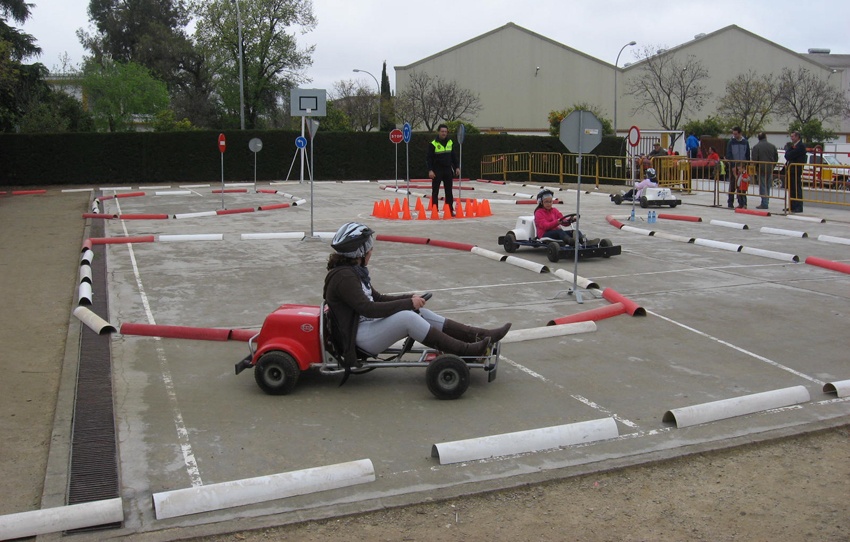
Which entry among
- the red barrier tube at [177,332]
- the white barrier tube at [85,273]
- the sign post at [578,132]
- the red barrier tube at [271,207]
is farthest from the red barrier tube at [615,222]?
the red barrier tube at [177,332]

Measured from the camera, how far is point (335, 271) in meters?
6.73

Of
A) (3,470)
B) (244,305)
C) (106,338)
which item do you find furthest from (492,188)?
(3,470)

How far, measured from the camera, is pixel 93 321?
29.8 feet

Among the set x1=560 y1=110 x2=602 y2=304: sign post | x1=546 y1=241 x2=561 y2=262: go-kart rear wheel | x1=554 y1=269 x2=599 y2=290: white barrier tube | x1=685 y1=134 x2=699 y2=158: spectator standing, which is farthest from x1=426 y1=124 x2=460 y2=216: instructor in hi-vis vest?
x1=685 y1=134 x2=699 y2=158: spectator standing

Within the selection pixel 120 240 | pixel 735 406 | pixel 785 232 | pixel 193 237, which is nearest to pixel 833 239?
pixel 785 232

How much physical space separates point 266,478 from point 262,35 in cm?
5948

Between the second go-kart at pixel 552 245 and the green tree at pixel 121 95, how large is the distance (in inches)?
2007

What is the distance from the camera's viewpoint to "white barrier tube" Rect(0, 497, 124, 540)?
444 centimetres

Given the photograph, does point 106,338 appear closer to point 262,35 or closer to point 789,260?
point 789,260

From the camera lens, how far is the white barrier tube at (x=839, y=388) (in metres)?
6.80

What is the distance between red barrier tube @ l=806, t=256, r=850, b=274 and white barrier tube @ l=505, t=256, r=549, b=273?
440 centimetres

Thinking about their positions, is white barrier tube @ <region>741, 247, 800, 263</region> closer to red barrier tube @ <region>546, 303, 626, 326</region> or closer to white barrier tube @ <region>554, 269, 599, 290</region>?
white barrier tube @ <region>554, 269, 599, 290</region>

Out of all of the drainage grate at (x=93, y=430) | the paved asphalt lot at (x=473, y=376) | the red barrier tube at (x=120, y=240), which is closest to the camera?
the drainage grate at (x=93, y=430)

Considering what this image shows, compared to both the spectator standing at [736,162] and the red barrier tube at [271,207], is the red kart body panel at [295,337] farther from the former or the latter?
the spectator standing at [736,162]
